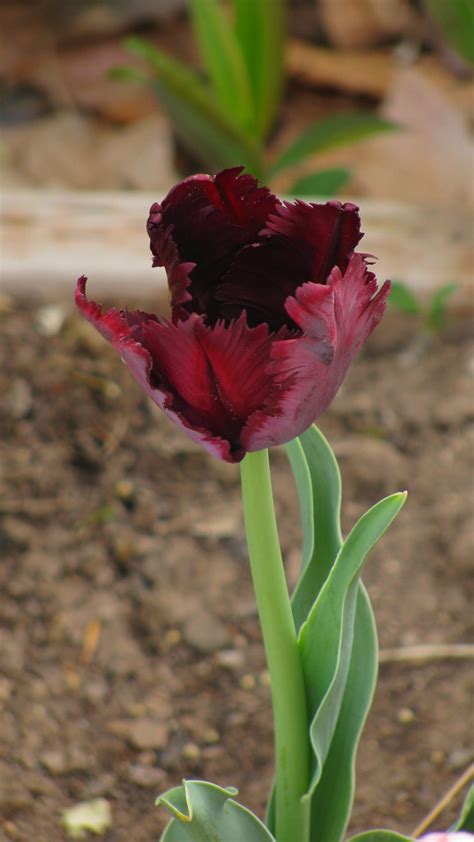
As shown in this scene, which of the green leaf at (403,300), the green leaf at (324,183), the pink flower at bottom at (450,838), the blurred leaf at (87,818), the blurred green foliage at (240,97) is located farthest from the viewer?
the blurred green foliage at (240,97)

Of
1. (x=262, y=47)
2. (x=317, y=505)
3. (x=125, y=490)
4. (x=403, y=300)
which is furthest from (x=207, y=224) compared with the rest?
(x=262, y=47)

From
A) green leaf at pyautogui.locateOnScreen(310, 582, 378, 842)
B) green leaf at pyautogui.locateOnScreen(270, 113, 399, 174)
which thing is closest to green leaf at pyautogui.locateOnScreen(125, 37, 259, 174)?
green leaf at pyautogui.locateOnScreen(270, 113, 399, 174)

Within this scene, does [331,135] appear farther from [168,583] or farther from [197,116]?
[168,583]

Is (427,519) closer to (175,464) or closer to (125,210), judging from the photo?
(175,464)

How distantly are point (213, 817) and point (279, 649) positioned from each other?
122 mm

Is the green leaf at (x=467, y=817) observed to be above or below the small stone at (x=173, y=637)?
below

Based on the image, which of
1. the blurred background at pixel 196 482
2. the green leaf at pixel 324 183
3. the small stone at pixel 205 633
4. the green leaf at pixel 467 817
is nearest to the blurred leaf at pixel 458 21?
the blurred background at pixel 196 482

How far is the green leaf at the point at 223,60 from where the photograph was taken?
226 centimetres

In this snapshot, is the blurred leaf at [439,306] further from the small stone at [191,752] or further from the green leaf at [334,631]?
the green leaf at [334,631]

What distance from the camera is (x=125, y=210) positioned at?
2.07 meters

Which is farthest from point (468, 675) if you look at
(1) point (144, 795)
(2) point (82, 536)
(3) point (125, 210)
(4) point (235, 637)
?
(3) point (125, 210)

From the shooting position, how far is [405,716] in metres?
1.34

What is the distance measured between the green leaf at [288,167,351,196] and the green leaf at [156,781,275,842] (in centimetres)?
142

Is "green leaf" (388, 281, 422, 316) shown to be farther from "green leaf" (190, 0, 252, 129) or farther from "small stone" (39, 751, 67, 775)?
"small stone" (39, 751, 67, 775)
